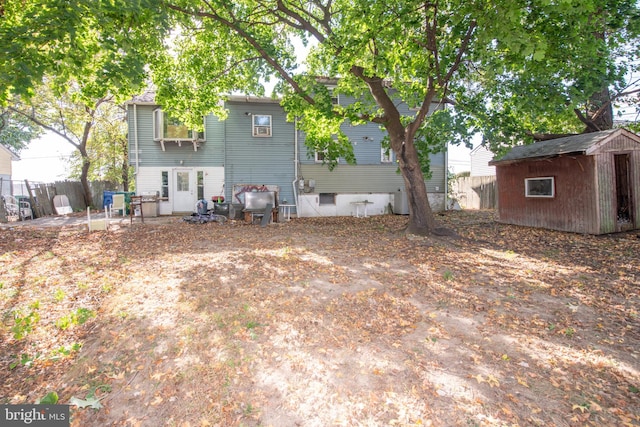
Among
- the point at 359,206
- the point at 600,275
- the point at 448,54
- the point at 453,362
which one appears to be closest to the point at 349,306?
the point at 453,362

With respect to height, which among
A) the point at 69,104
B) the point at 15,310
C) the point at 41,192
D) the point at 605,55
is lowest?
the point at 15,310

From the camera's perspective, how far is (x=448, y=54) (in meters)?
8.44

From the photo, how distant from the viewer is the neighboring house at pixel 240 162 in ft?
48.4

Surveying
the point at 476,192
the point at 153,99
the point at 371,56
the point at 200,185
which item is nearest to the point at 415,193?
the point at 371,56

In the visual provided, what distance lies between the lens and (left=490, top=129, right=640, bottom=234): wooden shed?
922 cm

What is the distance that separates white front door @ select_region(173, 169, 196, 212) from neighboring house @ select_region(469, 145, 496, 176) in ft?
79.8

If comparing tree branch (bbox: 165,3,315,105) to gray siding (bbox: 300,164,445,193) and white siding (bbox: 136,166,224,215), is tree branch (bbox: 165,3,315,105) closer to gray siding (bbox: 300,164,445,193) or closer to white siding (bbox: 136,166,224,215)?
gray siding (bbox: 300,164,445,193)

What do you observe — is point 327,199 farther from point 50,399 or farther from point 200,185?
point 50,399

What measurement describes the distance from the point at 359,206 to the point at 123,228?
995cm

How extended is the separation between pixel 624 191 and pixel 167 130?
55.7 feet

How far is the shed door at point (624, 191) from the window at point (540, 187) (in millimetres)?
1835

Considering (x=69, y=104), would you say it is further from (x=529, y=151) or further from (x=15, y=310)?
(x=529, y=151)

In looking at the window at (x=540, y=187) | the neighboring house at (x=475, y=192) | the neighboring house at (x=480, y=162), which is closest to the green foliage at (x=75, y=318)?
the window at (x=540, y=187)

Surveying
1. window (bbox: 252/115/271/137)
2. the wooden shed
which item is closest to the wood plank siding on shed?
the wooden shed
